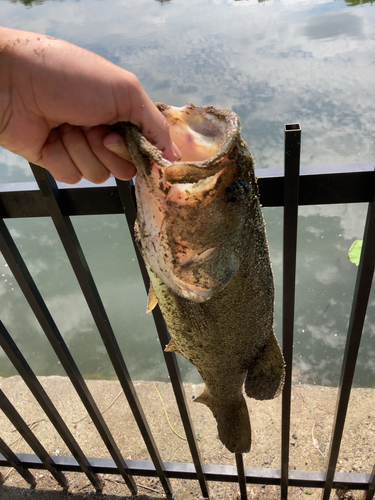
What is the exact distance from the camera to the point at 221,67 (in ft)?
27.1

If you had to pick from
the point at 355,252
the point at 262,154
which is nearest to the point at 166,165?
the point at 355,252

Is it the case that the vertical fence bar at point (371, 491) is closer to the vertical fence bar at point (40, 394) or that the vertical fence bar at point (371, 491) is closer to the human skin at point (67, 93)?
the vertical fence bar at point (40, 394)

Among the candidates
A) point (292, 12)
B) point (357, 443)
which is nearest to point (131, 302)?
point (357, 443)

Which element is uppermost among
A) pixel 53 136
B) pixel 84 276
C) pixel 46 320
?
pixel 53 136

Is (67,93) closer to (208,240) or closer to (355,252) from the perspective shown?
(208,240)

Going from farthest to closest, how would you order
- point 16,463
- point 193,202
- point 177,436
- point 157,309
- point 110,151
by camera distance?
point 177,436, point 16,463, point 157,309, point 110,151, point 193,202

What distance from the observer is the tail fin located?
159cm

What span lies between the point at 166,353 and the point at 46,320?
2.02ft

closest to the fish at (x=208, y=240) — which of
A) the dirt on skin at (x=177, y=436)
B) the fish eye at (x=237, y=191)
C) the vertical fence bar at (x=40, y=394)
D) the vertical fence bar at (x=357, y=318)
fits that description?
the fish eye at (x=237, y=191)

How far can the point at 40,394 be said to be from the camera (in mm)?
2078

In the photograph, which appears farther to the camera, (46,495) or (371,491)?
(46,495)

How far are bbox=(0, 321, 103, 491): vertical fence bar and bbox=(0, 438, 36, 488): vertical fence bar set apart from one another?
1.57ft

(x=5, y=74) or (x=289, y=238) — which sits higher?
(x=5, y=74)

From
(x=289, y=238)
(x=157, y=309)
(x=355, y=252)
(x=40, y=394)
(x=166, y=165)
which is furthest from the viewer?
(x=355, y=252)
